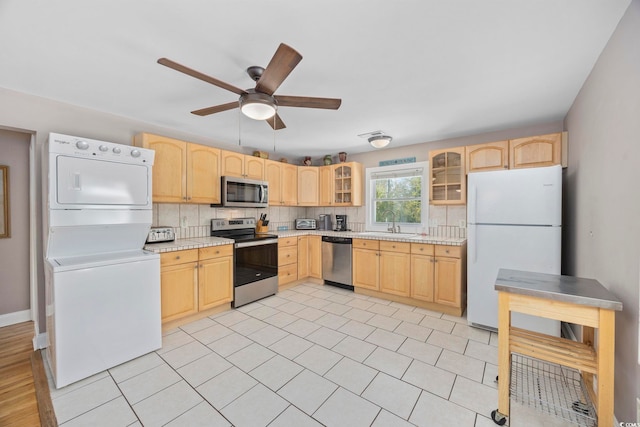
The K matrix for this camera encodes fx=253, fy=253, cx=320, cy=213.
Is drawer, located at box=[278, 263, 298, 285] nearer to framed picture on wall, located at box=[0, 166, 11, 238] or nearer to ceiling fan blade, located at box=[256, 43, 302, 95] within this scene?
ceiling fan blade, located at box=[256, 43, 302, 95]

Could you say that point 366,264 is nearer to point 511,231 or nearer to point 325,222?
point 325,222

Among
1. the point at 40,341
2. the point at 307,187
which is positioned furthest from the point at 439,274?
the point at 40,341

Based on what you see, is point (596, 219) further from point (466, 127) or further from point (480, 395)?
point (466, 127)

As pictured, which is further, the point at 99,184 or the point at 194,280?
the point at 194,280

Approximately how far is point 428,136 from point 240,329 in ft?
11.2

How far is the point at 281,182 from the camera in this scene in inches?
171

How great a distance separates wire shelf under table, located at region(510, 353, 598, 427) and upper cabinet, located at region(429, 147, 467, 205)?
191cm

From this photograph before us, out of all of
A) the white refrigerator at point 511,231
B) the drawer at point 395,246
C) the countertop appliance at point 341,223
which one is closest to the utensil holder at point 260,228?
the countertop appliance at point 341,223

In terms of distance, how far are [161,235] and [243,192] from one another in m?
1.17

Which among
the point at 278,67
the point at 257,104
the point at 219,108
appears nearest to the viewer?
the point at 278,67

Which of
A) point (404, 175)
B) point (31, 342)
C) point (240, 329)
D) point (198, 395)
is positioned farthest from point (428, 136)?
point (31, 342)

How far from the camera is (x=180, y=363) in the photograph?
2104 millimetres

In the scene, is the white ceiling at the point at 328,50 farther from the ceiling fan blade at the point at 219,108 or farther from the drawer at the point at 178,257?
the drawer at the point at 178,257

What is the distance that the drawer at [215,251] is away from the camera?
292cm
